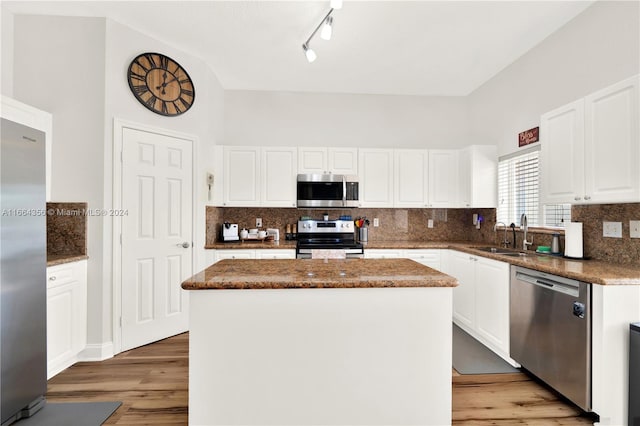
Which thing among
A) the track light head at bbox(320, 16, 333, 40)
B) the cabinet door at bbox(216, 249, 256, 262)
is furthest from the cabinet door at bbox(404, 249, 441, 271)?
the track light head at bbox(320, 16, 333, 40)

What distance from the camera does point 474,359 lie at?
2.72 m

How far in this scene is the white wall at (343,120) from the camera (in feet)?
14.1

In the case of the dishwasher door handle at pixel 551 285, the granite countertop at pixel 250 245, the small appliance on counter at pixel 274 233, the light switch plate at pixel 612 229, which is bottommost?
the dishwasher door handle at pixel 551 285

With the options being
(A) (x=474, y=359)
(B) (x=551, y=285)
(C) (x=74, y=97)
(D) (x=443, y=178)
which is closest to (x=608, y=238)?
(B) (x=551, y=285)

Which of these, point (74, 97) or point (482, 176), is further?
point (482, 176)

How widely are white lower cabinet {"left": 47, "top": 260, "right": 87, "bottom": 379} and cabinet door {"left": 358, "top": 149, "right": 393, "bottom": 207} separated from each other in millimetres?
3034

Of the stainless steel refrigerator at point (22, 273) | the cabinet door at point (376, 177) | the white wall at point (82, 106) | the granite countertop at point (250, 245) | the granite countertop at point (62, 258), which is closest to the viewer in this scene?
the stainless steel refrigerator at point (22, 273)

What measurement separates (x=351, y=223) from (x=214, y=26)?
2.70 metres

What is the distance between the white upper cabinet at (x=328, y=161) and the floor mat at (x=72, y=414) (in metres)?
2.91

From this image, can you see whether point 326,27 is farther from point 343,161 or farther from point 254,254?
point 254,254

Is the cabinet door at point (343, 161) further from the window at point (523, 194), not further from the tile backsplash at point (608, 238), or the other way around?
the tile backsplash at point (608, 238)

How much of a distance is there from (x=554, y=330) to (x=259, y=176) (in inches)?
128

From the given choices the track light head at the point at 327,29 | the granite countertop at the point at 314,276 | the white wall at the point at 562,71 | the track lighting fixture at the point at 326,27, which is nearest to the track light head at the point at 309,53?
the track lighting fixture at the point at 326,27

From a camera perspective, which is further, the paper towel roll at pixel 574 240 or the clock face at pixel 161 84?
the clock face at pixel 161 84
